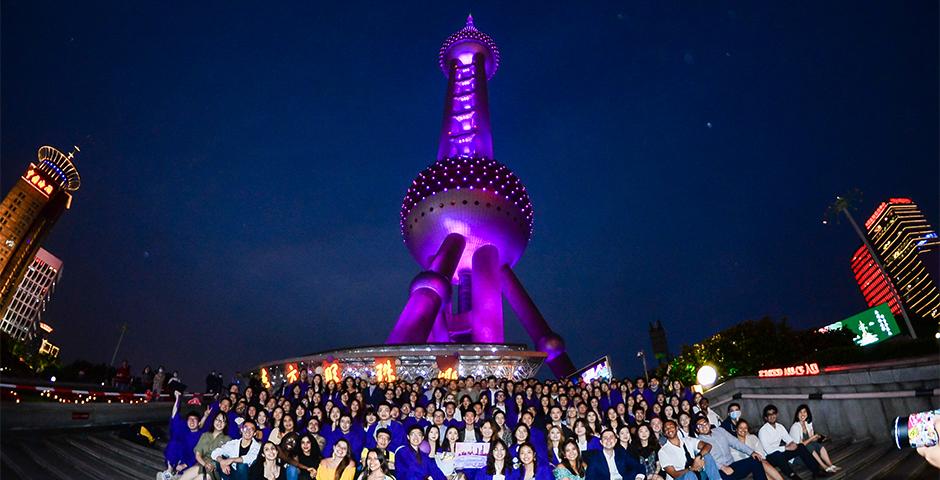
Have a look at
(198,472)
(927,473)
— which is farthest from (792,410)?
(198,472)

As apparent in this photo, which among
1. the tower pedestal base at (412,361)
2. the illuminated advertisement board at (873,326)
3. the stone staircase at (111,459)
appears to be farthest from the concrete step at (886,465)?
the illuminated advertisement board at (873,326)

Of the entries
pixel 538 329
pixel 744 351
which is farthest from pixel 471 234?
pixel 744 351

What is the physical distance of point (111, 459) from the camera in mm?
8852

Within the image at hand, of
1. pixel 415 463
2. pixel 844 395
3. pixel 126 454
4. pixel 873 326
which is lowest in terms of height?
pixel 415 463

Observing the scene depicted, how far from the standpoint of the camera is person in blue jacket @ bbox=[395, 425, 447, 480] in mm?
6664

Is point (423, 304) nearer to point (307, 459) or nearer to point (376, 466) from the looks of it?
point (307, 459)

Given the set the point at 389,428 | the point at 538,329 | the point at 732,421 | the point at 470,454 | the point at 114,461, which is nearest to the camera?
the point at 470,454

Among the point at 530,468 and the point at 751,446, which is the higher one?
the point at 751,446

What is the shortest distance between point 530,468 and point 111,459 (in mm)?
7628

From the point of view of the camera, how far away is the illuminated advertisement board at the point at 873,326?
96.1ft

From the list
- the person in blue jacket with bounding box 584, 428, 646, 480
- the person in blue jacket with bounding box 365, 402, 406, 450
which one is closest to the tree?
the person in blue jacket with bounding box 584, 428, 646, 480

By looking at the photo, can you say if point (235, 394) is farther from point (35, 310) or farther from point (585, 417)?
point (35, 310)

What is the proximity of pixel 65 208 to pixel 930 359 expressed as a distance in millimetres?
98117

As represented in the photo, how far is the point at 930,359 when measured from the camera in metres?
8.51
